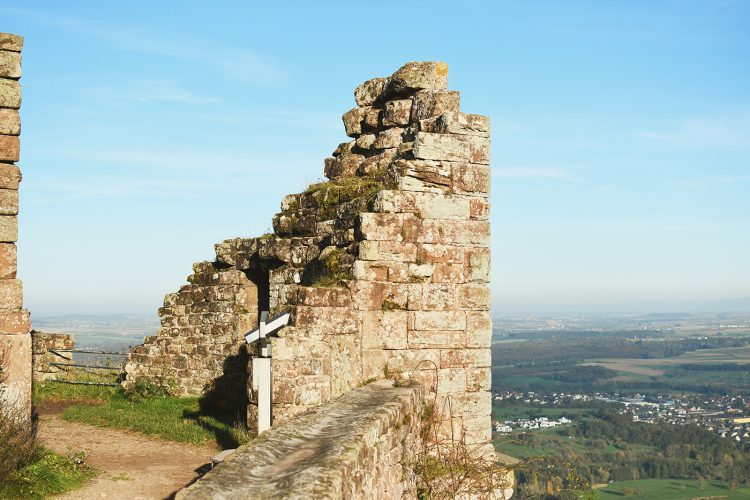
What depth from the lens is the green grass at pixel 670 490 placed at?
129ft

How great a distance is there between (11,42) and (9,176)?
164cm

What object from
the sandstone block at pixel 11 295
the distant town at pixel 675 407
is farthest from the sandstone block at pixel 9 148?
the distant town at pixel 675 407

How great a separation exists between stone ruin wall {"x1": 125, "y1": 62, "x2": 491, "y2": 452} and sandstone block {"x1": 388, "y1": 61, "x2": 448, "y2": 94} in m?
0.01

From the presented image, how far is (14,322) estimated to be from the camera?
10242 millimetres

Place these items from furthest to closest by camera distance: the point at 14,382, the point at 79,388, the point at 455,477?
the point at 79,388 < the point at 14,382 < the point at 455,477

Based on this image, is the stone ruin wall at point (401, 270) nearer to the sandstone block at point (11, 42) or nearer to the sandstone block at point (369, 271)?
the sandstone block at point (369, 271)

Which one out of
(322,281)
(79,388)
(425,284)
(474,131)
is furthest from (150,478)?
(79,388)

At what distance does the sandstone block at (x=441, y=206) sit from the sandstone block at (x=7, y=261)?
4996 millimetres

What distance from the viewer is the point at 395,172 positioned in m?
10.5

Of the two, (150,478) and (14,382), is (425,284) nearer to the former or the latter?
(150,478)

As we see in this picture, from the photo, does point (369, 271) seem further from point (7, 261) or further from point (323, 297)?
point (7, 261)

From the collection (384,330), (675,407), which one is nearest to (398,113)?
(384,330)

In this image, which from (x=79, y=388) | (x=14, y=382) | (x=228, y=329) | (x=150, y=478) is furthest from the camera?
(x=79, y=388)

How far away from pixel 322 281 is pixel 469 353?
6.70ft
